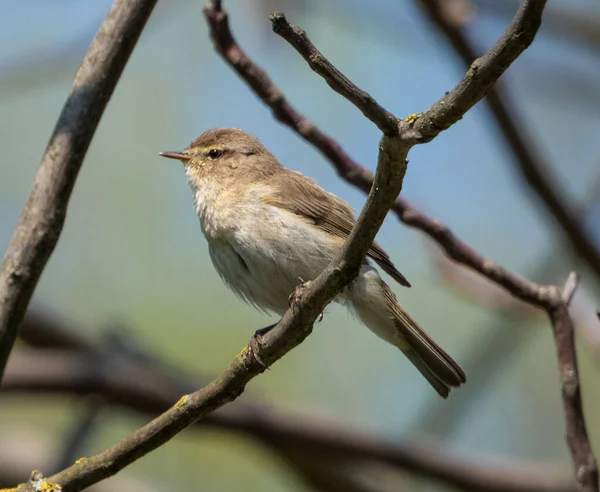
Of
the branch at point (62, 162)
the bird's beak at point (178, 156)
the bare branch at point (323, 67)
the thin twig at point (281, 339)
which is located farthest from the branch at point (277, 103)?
the bare branch at point (323, 67)

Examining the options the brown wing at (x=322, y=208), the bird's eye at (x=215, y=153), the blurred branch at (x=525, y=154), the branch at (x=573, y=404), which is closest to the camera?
the branch at (x=573, y=404)

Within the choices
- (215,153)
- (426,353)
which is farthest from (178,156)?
(426,353)

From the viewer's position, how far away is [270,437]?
543 centimetres

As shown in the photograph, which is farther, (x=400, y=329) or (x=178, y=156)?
(x=178, y=156)

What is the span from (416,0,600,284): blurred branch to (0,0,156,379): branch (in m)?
1.90

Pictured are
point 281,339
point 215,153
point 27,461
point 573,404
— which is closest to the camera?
point 281,339

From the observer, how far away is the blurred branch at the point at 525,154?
14.1ft

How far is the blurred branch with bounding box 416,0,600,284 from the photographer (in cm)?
429

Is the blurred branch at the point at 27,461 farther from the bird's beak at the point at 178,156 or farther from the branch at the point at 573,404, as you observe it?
the branch at the point at 573,404

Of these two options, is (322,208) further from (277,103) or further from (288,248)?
(277,103)

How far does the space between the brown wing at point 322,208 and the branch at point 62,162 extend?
4.65ft

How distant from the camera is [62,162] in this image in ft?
9.57

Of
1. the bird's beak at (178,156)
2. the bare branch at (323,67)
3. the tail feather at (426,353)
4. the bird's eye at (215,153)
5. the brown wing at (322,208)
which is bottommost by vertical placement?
the bare branch at (323,67)

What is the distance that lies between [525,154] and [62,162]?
8.07ft
